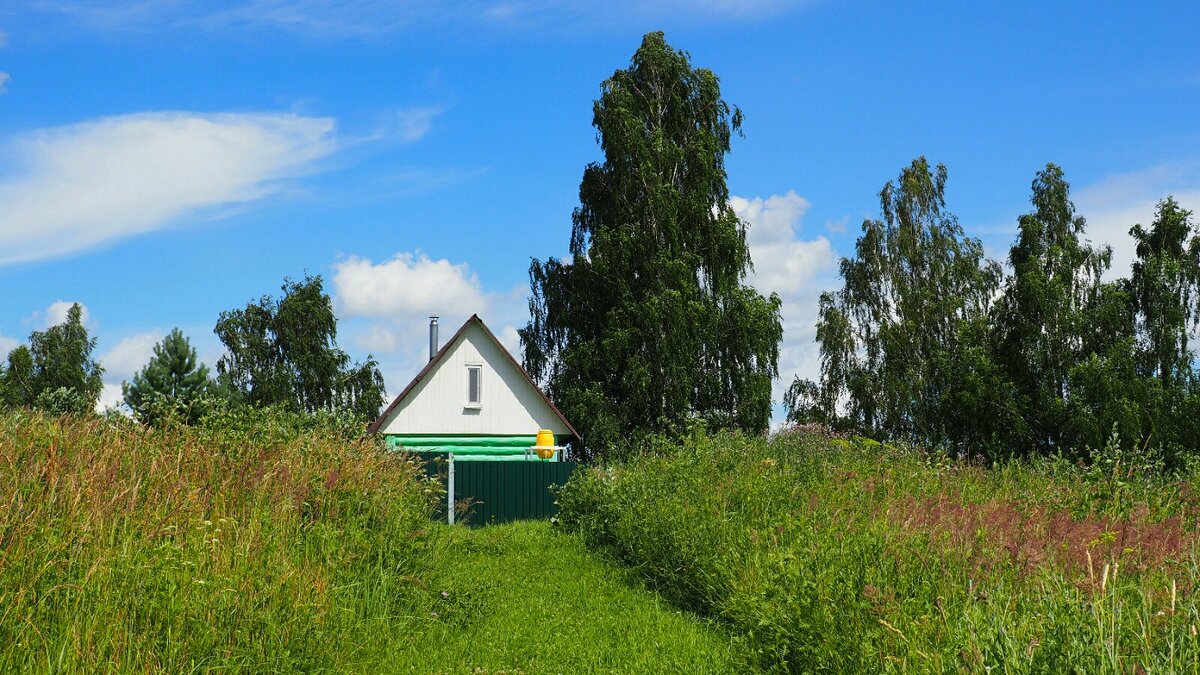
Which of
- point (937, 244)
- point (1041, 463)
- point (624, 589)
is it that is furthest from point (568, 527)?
point (937, 244)

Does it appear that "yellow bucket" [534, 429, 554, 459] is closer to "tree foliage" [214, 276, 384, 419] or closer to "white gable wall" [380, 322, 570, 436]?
"white gable wall" [380, 322, 570, 436]

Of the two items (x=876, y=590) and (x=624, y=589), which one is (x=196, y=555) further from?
(x=624, y=589)

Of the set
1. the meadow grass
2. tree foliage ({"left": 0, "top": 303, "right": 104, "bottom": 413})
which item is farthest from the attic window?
tree foliage ({"left": 0, "top": 303, "right": 104, "bottom": 413})

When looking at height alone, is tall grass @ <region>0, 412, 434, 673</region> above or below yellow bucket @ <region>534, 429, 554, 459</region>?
below

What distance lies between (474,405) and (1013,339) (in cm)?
1637

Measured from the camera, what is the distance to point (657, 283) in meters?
28.8

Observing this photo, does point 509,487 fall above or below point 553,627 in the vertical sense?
above

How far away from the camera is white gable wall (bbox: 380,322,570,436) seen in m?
28.4

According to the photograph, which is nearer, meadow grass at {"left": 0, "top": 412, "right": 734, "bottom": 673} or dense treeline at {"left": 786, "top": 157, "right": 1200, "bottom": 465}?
meadow grass at {"left": 0, "top": 412, "right": 734, "bottom": 673}

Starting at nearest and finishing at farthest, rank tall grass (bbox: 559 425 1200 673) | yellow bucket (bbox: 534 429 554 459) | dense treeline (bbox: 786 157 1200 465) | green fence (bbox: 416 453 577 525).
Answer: tall grass (bbox: 559 425 1200 673) < green fence (bbox: 416 453 577 525) < yellow bucket (bbox: 534 429 554 459) < dense treeline (bbox: 786 157 1200 465)

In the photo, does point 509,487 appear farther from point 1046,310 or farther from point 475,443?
point 1046,310

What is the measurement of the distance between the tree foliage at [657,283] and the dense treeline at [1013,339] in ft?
16.1

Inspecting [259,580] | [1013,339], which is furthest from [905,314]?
[259,580]

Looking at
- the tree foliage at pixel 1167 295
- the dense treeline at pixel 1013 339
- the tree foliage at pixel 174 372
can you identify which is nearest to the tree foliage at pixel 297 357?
the tree foliage at pixel 174 372
